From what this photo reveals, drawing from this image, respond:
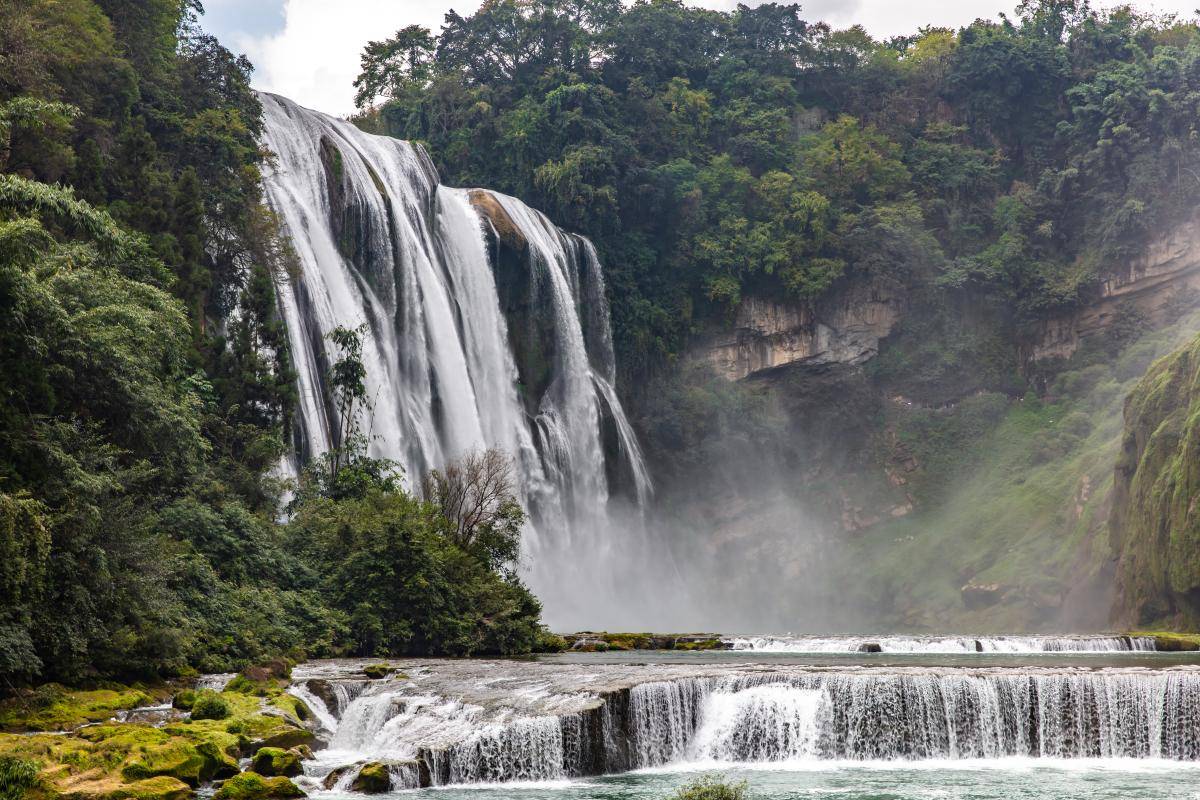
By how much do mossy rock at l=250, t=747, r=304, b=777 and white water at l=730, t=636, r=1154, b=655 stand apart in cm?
2221

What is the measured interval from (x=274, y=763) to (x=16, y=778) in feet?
16.0

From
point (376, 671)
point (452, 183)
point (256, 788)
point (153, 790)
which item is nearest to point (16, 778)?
point (153, 790)

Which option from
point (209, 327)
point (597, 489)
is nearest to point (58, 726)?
point (209, 327)

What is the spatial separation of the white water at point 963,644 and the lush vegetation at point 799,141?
3170 cm

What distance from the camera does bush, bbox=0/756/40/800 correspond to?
16.5m

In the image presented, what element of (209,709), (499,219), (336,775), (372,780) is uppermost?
(499,219)

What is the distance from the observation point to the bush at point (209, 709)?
898 inches

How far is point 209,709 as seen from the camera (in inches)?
901

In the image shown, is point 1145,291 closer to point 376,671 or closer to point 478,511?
point 478,511

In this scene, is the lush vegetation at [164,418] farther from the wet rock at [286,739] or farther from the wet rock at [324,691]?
the wet rock at [286,739]

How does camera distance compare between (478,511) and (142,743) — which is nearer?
(142,743)

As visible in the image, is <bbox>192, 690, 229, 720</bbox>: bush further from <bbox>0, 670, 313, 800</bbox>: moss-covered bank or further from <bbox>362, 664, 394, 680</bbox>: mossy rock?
<bbox>362, 664, 394, 680</bbox>: mossy rock

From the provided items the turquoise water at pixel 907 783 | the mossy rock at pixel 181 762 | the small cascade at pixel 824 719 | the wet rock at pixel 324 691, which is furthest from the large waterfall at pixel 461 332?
the turquoise water at pixel 907 783

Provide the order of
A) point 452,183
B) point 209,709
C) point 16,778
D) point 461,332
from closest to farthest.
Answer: point 16,778, point 209,709, point 461,332, point 452,183
